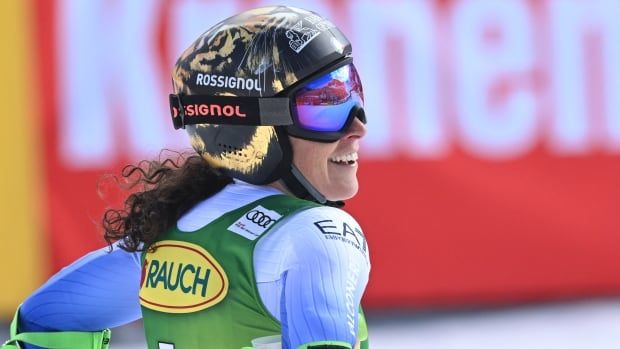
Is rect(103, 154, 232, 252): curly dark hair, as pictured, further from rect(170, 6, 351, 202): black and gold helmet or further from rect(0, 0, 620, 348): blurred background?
rect(0, 0, 620, 348): blurred background

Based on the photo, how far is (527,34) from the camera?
6.99m

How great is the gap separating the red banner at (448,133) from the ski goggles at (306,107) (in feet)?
12.8

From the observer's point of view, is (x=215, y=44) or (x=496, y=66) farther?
(x=496, y=66)

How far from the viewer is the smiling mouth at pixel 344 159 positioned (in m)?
2.46

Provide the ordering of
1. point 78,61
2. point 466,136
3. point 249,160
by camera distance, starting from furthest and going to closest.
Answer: point 466,136, point 78,61, point 249,160

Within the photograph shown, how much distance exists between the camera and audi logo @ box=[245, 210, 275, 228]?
225cm

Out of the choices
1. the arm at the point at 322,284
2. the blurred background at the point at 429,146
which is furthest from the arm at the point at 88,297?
the blurred background at the point at 429,146

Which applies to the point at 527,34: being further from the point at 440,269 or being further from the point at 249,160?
the point at 249,160

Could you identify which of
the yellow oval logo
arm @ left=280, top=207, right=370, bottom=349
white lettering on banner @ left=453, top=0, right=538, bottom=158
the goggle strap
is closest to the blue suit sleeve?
the yellow oval logo

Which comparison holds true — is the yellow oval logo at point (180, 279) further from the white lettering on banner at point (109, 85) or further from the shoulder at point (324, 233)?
the white lettering on banner at point (109, 85)

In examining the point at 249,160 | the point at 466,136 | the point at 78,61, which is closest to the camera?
the point at 249,160

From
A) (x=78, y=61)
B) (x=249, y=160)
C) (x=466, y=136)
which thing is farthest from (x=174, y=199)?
(x=466, y=136)

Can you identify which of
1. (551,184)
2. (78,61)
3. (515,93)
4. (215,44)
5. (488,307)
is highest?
(215,44)

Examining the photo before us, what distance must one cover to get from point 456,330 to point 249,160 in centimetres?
426
